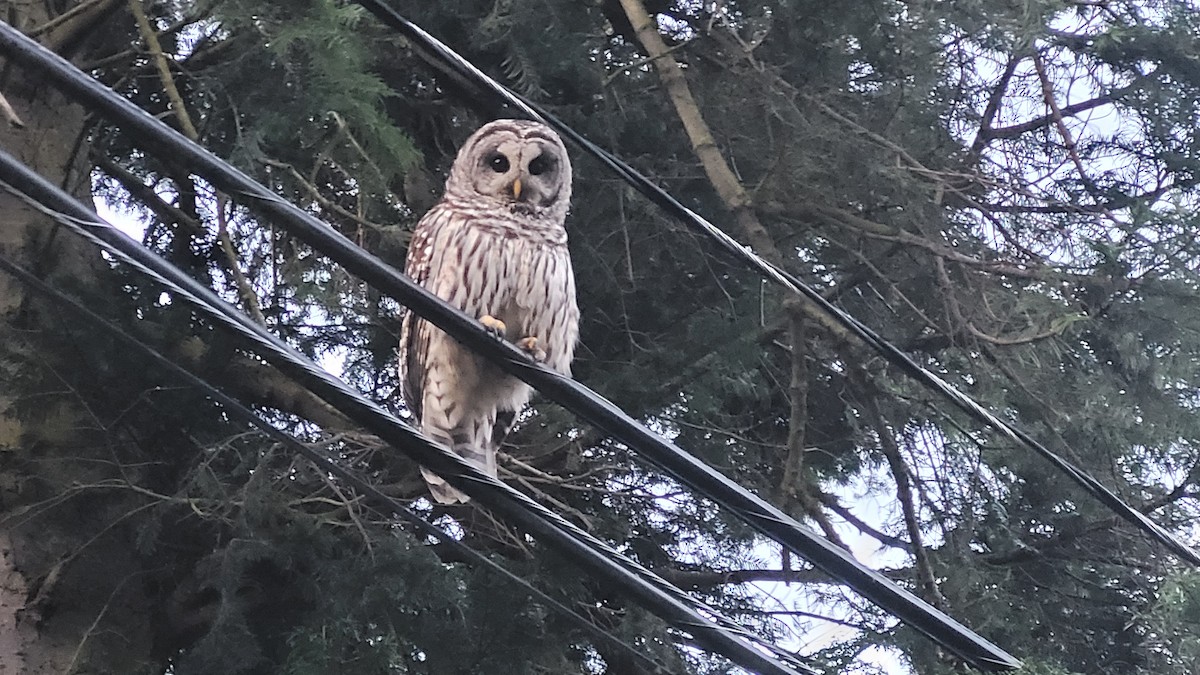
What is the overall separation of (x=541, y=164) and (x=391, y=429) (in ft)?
5.16

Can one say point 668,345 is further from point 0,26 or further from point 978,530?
point 0,26

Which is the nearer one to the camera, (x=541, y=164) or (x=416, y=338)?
(x=541, y=164)

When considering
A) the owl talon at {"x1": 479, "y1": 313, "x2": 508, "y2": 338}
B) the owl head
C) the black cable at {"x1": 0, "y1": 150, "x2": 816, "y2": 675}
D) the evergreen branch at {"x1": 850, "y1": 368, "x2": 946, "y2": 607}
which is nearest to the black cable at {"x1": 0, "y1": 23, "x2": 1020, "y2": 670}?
the black cable at {"x1": 0, "y1": 150, "x2": 816, "y2": 675}

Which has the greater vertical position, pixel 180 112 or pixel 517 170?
pixel 517 170

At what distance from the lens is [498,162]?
11.3 feet

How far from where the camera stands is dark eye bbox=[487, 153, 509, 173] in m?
3.42

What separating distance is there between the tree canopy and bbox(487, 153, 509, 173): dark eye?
328mm

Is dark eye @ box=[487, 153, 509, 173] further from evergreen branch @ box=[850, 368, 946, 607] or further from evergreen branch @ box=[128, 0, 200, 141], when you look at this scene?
evergreen branch @ box=[850, 368, 946, 607]

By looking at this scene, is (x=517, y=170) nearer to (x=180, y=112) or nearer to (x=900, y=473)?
(x=180, y=112)

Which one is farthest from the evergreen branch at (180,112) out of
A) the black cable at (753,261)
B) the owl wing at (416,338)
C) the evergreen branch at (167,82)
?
the black cable at (753,261)

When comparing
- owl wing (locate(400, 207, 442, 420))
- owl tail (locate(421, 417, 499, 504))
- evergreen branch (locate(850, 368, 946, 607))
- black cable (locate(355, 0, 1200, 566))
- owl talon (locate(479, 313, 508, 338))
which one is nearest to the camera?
black cable (locate(355, 0, 1200, 566))

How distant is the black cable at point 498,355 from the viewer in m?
Answer: 1.66

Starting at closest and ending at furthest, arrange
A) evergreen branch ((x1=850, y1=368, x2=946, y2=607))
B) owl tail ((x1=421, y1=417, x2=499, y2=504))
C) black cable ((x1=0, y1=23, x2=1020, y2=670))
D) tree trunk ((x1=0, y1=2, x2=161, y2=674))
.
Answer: black cable ((x1=0, y1=23, x2=1020, y2=670)) < owl tail ((x1=421, y1=417, x2=499, y2=504)) < tree trunk ((x1=0, y1=2, x2=161, y2=674)) < evergreen branch ((x1=850, y1=368, x2=946, y2=607))

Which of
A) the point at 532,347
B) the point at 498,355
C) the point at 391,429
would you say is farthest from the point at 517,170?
the point at 391,429
